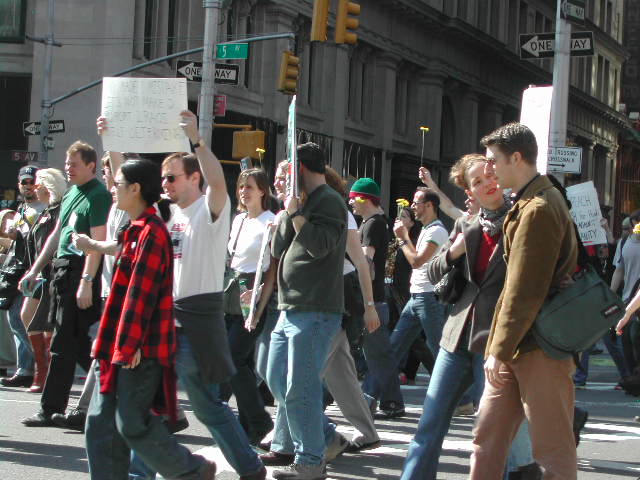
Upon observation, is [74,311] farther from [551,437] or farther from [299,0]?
[299,0]

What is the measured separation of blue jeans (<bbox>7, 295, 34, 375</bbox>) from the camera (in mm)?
11047

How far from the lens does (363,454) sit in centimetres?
810

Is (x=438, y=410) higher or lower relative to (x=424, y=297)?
lower

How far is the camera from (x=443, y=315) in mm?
10227

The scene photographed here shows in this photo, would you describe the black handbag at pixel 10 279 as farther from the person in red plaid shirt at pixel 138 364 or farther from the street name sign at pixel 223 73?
the street name sign at pixel 223 73

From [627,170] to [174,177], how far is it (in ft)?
231

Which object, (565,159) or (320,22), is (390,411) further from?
(320,22)

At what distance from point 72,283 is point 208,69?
13.3 meters

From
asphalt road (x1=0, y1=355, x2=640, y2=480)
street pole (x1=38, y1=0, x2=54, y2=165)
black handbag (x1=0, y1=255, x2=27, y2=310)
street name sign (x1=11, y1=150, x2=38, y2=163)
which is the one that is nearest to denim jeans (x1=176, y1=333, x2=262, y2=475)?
asphalt road (x1=0, y1=355, x2=640, y2=480)

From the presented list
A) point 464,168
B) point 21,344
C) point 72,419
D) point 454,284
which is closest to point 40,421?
point 72,419

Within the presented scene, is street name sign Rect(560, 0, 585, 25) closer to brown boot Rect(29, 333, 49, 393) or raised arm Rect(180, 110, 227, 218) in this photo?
brown boot Rect(29, 333, 49, 393)

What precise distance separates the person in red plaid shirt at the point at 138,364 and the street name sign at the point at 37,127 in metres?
23.6

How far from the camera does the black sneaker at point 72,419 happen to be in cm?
853

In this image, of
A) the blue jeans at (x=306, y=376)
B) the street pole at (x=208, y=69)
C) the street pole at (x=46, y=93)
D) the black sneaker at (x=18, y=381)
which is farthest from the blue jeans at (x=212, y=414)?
the street pole at (x=46, y=93)
